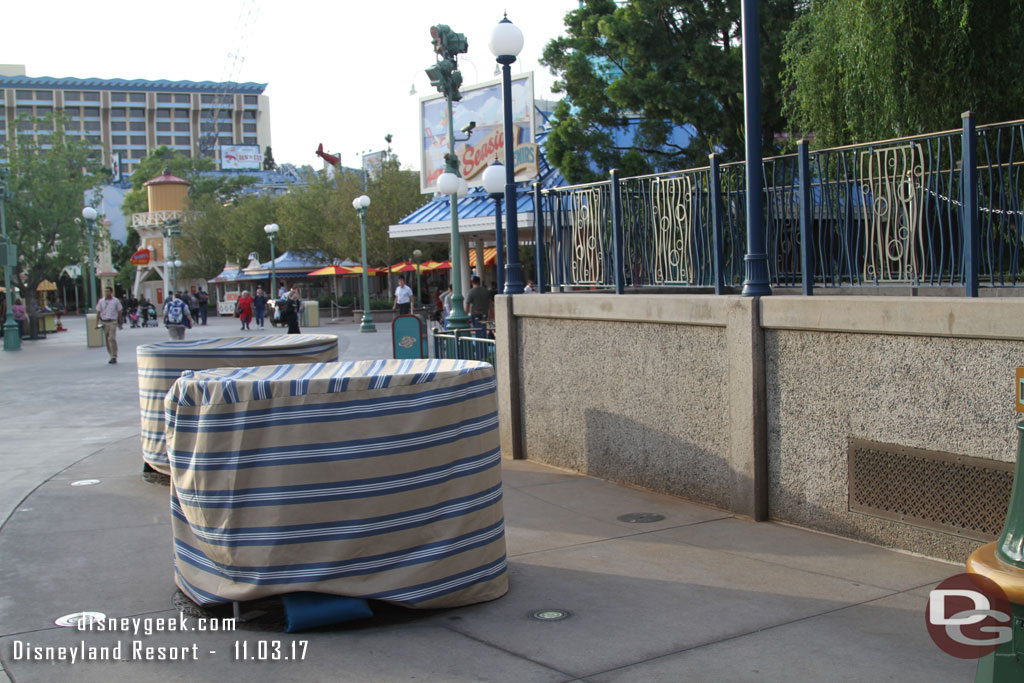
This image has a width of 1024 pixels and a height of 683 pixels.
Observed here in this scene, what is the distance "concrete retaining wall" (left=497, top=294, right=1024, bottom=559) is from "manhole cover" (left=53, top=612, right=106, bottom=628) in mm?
4304

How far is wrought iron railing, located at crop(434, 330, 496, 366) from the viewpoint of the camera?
10.7 m

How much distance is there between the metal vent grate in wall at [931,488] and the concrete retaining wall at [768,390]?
7 cm

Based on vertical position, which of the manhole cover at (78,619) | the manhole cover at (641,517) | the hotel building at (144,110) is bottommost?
→ the manhole cover at (641,517)

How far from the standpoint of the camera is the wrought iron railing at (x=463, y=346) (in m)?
10.7

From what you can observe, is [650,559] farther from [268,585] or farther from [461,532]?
[268,585]

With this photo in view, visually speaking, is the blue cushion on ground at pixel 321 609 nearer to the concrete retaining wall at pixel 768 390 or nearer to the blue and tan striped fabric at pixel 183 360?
the concrete retaining wall at pixel 768 390

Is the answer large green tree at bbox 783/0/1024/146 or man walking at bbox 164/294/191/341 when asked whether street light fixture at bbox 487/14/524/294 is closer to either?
large green tree at bbox 783/0/1024/146

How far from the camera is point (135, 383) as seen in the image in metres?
18.4

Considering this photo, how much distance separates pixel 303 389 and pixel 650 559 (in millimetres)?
2505

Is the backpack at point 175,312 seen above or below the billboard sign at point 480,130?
below

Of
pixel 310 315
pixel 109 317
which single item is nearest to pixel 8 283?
pixel 109 317

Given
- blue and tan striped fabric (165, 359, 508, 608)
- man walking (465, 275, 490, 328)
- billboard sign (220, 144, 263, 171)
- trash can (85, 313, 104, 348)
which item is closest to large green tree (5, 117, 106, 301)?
trash can (85, 313, 104, 348)

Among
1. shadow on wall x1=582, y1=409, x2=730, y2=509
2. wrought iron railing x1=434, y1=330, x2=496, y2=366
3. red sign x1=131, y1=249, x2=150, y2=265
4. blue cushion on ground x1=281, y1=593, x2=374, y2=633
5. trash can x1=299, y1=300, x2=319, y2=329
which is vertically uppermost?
red sign x1=131, y1=249, x2=150, y2=265

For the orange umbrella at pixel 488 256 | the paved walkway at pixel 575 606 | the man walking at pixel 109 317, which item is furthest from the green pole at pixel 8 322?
the paved walkway at pixel 575 606
